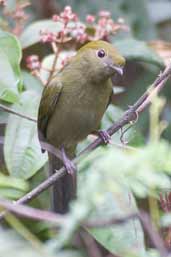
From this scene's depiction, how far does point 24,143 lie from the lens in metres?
3.37

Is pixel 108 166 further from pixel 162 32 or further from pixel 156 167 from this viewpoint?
pixel 162 32

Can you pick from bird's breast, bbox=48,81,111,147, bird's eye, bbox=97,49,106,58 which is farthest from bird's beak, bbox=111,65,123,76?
bird's breast, bbox=48,81,111,147

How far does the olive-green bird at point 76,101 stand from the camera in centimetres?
365

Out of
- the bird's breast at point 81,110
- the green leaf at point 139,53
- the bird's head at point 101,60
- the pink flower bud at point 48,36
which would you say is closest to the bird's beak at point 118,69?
the bird's head at point 101,60

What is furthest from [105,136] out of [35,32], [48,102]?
[35,32]

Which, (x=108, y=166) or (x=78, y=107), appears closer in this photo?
(x=108, y=166)

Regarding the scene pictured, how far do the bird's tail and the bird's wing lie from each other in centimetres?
15

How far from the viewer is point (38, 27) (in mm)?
4074

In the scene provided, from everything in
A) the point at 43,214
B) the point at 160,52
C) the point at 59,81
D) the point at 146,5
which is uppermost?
the point at 43,214

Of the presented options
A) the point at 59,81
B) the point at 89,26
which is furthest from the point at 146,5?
the point at 59,81

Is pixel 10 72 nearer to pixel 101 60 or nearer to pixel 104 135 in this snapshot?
pixel 104 135

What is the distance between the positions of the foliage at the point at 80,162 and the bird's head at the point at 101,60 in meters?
0.10

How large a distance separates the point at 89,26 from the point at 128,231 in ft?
5.61

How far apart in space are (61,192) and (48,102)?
17.4 inches
